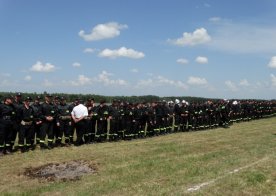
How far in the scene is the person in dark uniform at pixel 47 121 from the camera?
634 inches

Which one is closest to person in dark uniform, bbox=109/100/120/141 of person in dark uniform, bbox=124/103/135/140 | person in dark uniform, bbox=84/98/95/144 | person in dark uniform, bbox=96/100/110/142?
person in dark uniform, bbox=96/100/110/142

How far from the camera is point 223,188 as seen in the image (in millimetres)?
9570

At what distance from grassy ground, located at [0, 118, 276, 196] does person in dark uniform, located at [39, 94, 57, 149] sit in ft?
2.72

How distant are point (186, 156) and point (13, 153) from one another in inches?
227

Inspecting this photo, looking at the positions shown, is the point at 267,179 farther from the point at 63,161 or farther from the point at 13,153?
the point at 13,153

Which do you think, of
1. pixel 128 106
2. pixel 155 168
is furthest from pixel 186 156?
pixel 128 106

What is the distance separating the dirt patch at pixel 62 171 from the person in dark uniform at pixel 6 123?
285cm

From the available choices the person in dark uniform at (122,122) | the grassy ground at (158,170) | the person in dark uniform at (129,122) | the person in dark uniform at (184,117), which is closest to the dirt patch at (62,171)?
the grassy ground at (158,170)

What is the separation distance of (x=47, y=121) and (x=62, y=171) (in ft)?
15.0

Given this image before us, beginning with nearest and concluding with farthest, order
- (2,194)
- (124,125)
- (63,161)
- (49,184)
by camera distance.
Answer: (2,194) < (49,184) < (63,161) < (124,125)

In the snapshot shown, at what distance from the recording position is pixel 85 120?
17.7 m

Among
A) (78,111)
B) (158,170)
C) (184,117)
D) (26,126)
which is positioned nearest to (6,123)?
(26,126)

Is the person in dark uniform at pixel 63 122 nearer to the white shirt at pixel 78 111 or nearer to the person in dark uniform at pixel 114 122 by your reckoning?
the white shirt at pixel 78 111

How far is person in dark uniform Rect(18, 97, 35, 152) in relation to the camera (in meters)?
15.3
